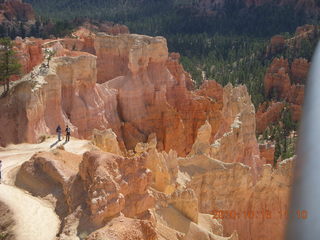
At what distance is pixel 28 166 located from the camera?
1281 cm

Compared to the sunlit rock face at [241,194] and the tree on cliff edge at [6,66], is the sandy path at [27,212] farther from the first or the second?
the tree on cliff edge at [6,66]

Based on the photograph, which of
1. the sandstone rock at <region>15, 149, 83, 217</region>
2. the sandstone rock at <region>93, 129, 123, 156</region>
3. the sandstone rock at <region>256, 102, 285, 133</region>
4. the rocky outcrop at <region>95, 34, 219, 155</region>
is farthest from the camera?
the sandstone rock at <region>256, 102, 285, 133</region>

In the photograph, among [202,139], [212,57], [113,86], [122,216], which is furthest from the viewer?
[212,57]

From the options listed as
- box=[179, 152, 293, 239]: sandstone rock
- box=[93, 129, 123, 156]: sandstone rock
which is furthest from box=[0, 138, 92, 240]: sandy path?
box=[179, 152, 293, 239]: sandstone rock

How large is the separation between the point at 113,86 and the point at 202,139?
11.1 meters

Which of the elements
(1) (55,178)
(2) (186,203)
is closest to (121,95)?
(2) (186,203)

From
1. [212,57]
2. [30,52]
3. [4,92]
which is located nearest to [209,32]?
[212,57]

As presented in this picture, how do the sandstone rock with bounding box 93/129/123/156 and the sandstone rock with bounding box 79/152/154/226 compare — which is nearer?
the sandstone rock with bounding box 79/152/154/226

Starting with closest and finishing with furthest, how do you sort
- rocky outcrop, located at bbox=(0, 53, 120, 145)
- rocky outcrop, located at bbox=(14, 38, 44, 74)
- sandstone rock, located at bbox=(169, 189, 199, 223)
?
sandstone rock, located at bbox=(169, 189, 199, 223), rocky outcrop, located at bbox=(0, 53, 120, 145), rocky outcrop, located at bbox=(14, 38, 44, 74)

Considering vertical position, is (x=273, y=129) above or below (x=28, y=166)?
below

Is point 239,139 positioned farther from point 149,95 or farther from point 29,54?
point 29,54

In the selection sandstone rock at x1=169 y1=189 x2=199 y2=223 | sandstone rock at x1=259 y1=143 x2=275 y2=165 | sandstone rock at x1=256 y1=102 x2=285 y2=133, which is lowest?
sandstone rock at x1=256 y1=102 x2=285 y2=133

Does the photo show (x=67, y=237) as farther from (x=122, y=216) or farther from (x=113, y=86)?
(x=113, y=86)
